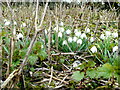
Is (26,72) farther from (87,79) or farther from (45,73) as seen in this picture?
(87,79)

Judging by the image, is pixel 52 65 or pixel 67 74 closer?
pixel 67 74

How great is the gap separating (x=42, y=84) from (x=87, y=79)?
0.29 metres

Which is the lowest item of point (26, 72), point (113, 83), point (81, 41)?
point (113, 83)

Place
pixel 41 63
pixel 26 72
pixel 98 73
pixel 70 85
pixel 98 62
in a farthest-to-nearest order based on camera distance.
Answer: pixel 98 62 → pixel 41 63 → pixel 26 72 → pixel 70 85 → pixel 98 73

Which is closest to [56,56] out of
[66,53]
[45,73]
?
[66,53]

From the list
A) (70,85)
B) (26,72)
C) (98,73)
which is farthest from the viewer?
(26,72)

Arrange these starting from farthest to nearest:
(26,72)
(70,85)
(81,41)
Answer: (81,41) < (26,72) < (70,85)

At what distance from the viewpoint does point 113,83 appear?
3.60ft

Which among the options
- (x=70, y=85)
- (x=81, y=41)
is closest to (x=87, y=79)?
(x=70, y=85)

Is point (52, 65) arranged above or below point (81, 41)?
below

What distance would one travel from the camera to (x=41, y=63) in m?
1.38

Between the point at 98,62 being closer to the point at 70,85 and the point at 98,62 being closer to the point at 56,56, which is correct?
the point at 56,56

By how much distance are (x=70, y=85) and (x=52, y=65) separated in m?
0.28

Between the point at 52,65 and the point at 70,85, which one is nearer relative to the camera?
the point at 70,85
